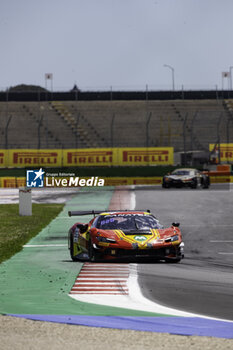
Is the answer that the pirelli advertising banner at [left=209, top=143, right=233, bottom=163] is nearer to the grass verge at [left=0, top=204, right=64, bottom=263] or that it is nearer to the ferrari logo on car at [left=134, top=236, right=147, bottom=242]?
the grass verge at [left=0, top=204, right=64, bottom=263]

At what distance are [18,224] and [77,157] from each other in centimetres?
3087

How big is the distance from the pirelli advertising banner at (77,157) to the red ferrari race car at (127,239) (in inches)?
1645

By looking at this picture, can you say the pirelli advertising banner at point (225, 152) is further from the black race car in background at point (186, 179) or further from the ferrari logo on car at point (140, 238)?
the ferrari logo on car at point (140, 238)

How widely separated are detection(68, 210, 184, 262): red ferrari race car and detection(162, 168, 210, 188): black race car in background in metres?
30.5

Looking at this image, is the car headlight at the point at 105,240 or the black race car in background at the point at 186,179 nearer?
the car headlight at the point at 105,240

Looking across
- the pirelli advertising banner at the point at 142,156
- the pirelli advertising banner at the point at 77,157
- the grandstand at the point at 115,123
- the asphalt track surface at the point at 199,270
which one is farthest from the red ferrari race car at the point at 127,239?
the grandstand at the point at 115,123

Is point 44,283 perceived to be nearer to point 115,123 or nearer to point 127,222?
point 127,222

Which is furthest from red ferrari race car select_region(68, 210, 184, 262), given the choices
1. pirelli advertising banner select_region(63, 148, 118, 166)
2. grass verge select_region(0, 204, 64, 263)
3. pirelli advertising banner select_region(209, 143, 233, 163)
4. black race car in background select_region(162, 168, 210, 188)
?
pirelli advertising banner select_region(209, 143, 233, 163)

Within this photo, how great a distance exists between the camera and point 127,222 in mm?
15242

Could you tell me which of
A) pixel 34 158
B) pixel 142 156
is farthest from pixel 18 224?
pixel 142 156

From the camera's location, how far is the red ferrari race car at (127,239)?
1416cm

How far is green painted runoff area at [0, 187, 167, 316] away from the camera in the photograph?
1037 centimetres

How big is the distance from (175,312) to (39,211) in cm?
2361

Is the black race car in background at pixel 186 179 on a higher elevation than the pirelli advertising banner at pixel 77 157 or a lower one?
lower
